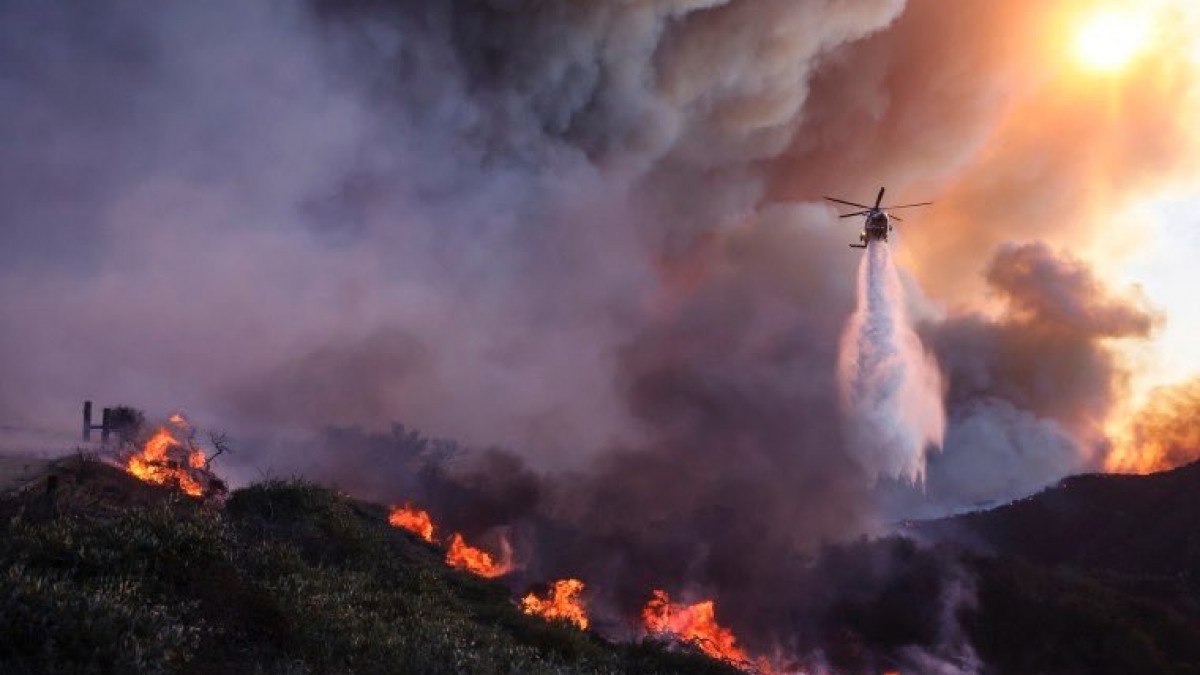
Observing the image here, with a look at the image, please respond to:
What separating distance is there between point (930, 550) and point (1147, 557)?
99.1ft

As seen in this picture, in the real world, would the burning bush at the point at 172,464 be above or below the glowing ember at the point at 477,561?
above

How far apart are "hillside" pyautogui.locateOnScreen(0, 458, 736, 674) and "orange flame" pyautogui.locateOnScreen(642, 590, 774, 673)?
31.3 meters

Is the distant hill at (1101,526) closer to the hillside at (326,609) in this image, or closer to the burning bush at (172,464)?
the hillside at (326,609)

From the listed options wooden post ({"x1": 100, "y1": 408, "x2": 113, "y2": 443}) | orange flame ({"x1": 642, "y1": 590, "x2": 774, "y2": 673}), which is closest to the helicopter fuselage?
orange flame ({"x1": 642, "y1": 590, "x2": 774, "y2": 673})

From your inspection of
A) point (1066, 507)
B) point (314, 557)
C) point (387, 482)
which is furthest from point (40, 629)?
point (1066, 507)

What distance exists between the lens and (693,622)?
5475 cm

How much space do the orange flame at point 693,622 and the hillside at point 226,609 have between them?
31.3 meters

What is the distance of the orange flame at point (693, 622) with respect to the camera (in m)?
52.0

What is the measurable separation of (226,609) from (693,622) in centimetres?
4809

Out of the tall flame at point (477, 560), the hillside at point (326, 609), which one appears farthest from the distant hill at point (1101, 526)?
the tall flame at point (477, 560)

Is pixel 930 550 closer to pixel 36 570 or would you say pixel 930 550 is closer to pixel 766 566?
pixel 766 566

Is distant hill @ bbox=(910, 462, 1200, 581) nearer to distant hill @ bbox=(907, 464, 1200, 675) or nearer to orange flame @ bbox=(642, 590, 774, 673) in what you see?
distant hill @ bbox=(907, 464, 1200, 675)

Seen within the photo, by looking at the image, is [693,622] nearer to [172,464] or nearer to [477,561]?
[477,561]

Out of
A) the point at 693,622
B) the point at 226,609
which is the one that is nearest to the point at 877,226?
the point at 693,622
